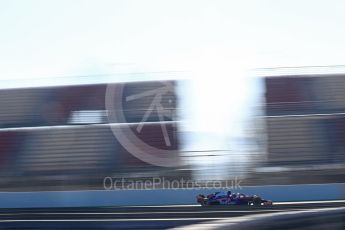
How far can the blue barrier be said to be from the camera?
20.3 metres

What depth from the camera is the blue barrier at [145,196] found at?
20.3 metres

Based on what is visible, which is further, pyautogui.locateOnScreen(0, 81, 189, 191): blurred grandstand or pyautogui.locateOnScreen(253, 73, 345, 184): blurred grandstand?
pyautogui.locateOnScreen(0, 81, 189, 191): blurred grandstand

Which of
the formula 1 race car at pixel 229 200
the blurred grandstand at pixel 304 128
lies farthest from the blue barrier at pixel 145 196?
the formula 1 race car at pixel 229 200

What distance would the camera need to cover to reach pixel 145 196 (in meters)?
20.6

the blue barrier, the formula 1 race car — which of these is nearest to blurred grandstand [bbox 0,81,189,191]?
the blue barrier

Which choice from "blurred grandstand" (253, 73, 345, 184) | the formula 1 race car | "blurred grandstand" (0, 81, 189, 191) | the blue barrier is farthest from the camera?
"blurred grandstand" (0, 81, 189, 191)

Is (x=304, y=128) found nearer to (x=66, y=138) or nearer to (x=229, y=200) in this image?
(x=229, y=200)

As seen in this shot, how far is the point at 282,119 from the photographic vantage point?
2650 cm

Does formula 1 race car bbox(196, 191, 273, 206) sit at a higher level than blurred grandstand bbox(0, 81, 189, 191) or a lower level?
lower

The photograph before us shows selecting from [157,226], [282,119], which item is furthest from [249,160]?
[157,226]

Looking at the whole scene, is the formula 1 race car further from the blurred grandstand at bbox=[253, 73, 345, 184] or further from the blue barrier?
the blurred grandstand at bbox=[253, 73, 345, 184]

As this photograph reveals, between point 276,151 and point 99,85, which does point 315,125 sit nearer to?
point 276,151

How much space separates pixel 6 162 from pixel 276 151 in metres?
13.1

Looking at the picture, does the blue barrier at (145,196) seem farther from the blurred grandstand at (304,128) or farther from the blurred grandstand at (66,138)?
the blurred grandstand at (66,138)
